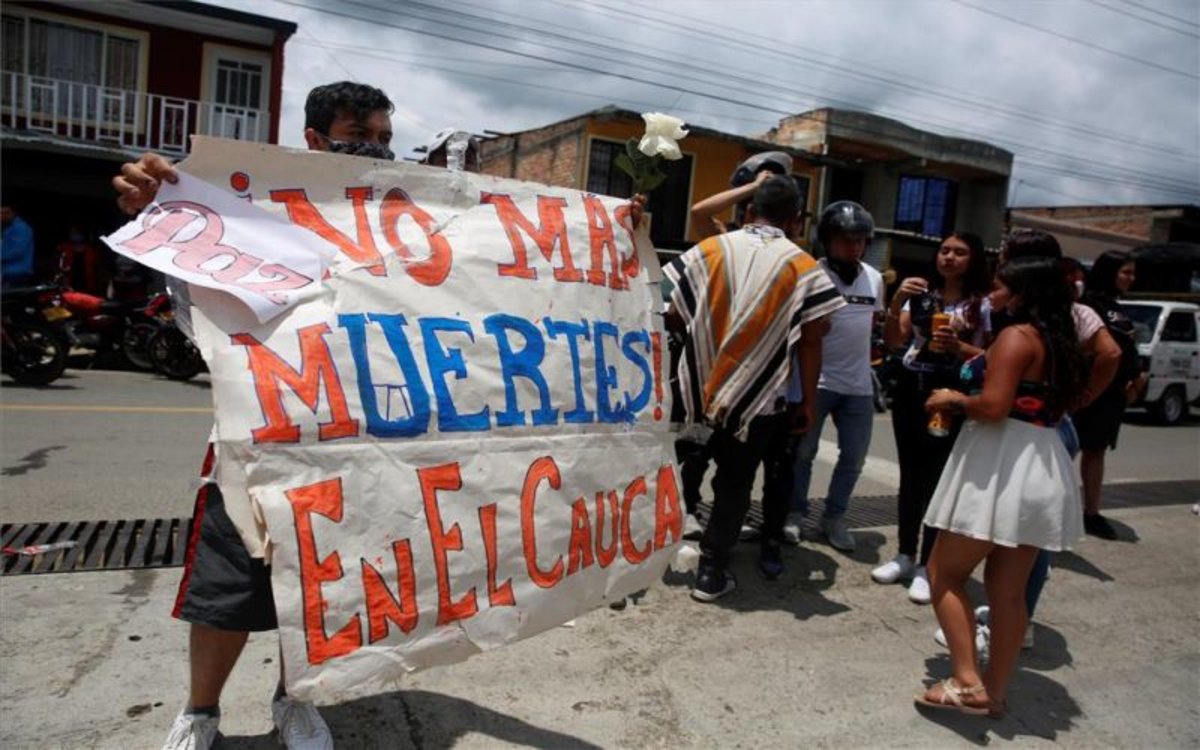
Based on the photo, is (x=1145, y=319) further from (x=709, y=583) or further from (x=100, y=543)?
(x=100, y=543)

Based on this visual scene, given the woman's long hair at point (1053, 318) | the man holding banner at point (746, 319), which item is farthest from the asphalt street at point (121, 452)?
the woman's long hair at point (1053, 318)

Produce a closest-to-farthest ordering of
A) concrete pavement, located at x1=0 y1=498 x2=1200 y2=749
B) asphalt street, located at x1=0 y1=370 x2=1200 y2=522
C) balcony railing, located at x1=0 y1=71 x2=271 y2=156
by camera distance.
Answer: concrete pavement, located at x1=0 y1=498 x2=1200 y2=749, asphalt street, located at x1=0 y1=370 x2=1200 y2=522, balcony railing, located at x1=0 y1=71 x2=271 y2=156

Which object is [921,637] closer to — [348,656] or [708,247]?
[708,247]

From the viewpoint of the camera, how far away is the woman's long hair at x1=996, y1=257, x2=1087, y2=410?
277 cm

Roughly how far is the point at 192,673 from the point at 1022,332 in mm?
2671

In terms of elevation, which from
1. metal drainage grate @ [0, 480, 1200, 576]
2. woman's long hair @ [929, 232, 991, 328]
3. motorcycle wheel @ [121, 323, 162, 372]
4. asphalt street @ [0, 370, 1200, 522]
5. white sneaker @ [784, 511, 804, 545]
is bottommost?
asphalt street @ [0, 370, 1200, 522]

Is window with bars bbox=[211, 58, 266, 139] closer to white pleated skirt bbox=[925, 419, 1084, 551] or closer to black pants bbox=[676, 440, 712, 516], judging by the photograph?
black pants bbox=[676, 440, 712, 516]

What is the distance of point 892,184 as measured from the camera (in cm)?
2531

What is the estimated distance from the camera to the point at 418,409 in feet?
6.79

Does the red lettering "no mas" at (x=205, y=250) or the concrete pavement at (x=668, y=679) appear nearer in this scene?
the red lettering "no mas" at (x=205, y=250)

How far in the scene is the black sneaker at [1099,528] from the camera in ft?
17.2

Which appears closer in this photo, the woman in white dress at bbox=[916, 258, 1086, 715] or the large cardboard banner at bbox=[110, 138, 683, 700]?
the large cardboard banner at bbox=[110, 138, 683, 700]

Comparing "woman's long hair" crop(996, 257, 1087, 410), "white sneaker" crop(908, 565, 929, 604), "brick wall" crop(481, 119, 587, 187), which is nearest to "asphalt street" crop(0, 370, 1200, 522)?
"white sneaker" crop(908, 565, 929, 604)

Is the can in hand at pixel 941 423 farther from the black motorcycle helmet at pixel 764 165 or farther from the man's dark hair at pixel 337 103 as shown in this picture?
the man's dark hair at pixel 337 103
